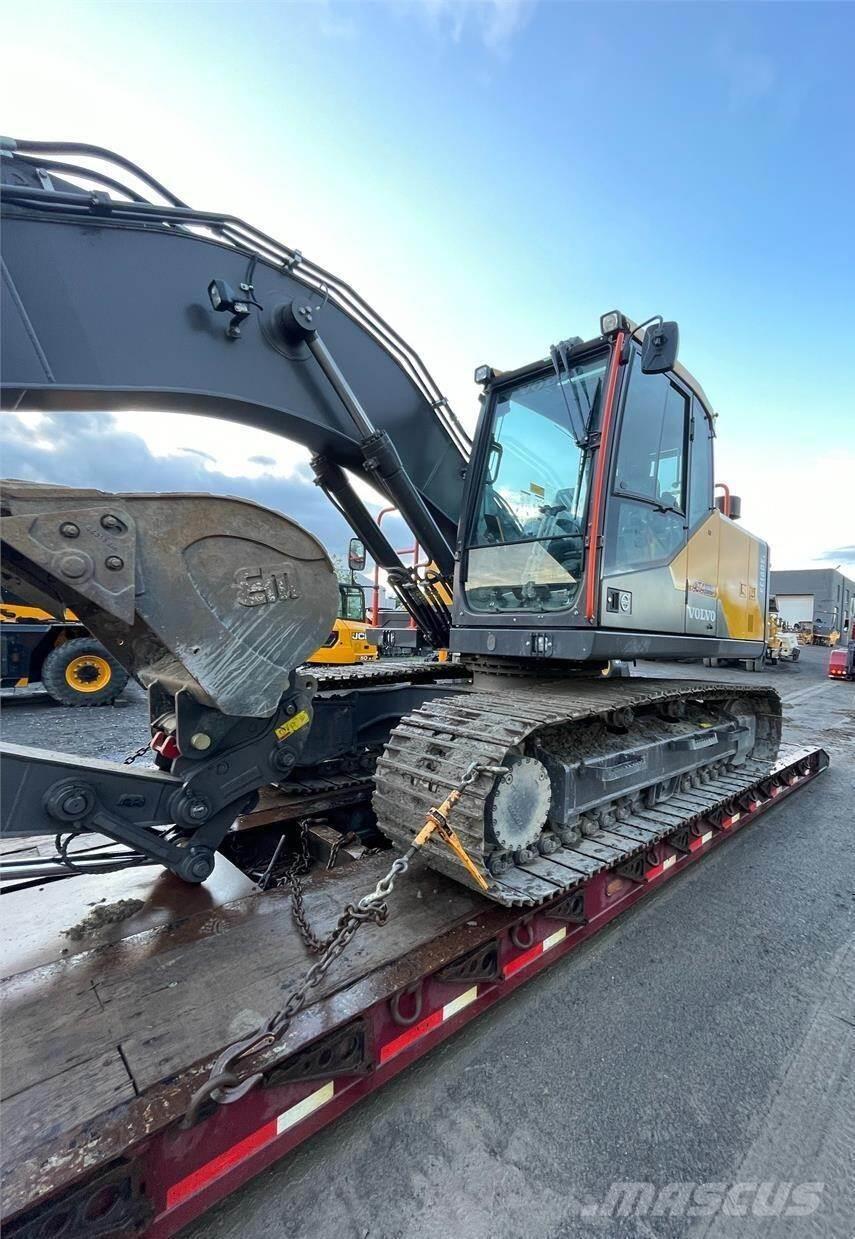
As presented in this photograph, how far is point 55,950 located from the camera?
209cm

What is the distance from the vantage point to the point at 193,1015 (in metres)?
1.78

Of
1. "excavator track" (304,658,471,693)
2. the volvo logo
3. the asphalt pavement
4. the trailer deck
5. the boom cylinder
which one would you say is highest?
the boom cylinder

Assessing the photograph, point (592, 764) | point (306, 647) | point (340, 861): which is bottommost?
point (340, 861)

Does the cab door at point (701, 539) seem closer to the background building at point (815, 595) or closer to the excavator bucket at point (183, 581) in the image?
the excavator bucket at point (183, 581)

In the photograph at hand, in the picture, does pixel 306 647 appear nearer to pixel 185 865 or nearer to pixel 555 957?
pixel 185 865

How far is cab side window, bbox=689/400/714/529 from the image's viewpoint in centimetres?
414

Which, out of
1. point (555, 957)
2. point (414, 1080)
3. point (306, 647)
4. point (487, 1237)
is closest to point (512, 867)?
point (555, 957)

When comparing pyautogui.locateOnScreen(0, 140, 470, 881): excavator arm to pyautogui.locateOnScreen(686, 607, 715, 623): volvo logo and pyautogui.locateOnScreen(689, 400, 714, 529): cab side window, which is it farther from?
pyautogui.locateOnScreen(686, 607, 715, 623): volvo logo

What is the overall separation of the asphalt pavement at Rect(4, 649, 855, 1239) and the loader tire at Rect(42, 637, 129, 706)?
29.2 feet

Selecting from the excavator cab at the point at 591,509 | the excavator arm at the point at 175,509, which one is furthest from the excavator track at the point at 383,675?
the excavator cab at the point at 591,509

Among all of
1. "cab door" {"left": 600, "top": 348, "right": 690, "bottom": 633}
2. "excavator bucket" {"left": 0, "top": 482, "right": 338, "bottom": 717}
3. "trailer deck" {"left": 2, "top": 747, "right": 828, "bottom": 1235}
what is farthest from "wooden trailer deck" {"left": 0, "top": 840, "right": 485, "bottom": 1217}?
"cab door" {"left": 600, "top": 348, "right": 690, "bottom": 633}

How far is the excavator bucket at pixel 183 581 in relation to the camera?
177 cm

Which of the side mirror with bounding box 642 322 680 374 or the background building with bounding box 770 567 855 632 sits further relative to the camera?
the background building with bounding box 770 567 855 632

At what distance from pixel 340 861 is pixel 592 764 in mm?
1416
